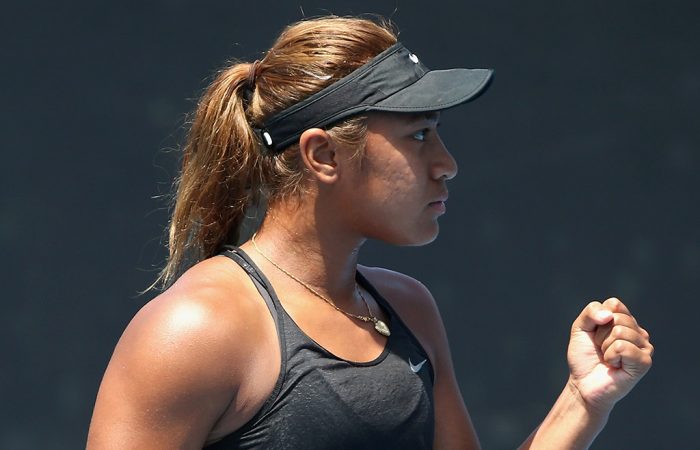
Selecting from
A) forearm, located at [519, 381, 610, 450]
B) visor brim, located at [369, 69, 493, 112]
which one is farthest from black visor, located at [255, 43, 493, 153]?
forearm, located at [519, 381, 610, 450]

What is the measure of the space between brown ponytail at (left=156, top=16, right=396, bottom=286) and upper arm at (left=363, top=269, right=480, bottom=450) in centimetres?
31

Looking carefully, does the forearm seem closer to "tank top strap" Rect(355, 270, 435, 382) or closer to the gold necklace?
"tank top strap" Rect(355, 270, 435, 382)

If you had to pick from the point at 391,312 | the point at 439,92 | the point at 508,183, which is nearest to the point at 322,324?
the point at 391,312

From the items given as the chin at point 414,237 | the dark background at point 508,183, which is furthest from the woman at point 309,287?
the dark background at point 508,183

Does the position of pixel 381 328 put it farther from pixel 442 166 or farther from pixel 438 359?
pixel 442 166

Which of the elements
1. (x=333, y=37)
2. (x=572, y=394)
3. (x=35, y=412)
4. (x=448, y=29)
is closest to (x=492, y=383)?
(x=448, y=29)

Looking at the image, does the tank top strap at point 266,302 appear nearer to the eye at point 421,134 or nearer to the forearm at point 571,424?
the eye at point 421,134

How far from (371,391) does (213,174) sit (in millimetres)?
471

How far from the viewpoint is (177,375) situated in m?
2.00

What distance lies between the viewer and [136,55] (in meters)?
4.42

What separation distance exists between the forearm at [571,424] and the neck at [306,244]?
44 centimetres

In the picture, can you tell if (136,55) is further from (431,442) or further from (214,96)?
(431,442)

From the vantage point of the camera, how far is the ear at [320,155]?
7.35 ft

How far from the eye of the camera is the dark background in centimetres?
441
